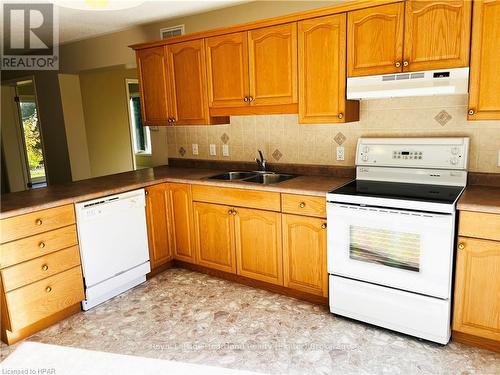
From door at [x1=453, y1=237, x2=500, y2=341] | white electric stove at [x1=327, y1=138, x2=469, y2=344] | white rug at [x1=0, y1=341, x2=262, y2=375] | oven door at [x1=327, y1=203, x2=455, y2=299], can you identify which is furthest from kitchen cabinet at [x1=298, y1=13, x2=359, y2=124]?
white rug at [x1=0, y1=341, x2=262, y2=375]

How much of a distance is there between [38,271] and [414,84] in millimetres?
2706

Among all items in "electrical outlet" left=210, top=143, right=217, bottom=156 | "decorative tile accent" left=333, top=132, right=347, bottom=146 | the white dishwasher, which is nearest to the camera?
the white dishwasher

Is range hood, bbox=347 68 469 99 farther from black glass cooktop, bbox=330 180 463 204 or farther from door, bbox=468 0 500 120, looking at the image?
black glass cooktop, bbox=330 180 463 204

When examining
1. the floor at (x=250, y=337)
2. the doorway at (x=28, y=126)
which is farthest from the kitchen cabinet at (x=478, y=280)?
the doorway at (x=28, y=126)

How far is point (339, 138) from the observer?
304cm

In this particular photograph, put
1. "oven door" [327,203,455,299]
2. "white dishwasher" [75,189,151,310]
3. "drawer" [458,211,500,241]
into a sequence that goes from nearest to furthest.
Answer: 1. "drawer" [458,211,500,241]
2. "oven door" [327,203,455,299]
3. "white dishwasher" [75,189,151,310]

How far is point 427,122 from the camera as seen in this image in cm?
265

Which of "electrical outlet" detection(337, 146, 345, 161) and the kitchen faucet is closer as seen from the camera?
"electrical outlet" detection(337, 146, 345, 161)

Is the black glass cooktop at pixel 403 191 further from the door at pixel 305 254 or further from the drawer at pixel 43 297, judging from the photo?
the drawer at pixel 43 297

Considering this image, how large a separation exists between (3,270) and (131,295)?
1013 millimetres

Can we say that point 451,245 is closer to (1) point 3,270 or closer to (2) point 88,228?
(2) point 88,228

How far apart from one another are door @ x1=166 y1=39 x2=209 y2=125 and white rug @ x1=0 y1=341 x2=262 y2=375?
1995mm

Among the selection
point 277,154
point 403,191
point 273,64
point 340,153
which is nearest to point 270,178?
point 277,154

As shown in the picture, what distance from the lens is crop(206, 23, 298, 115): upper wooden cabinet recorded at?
2.82 metres
